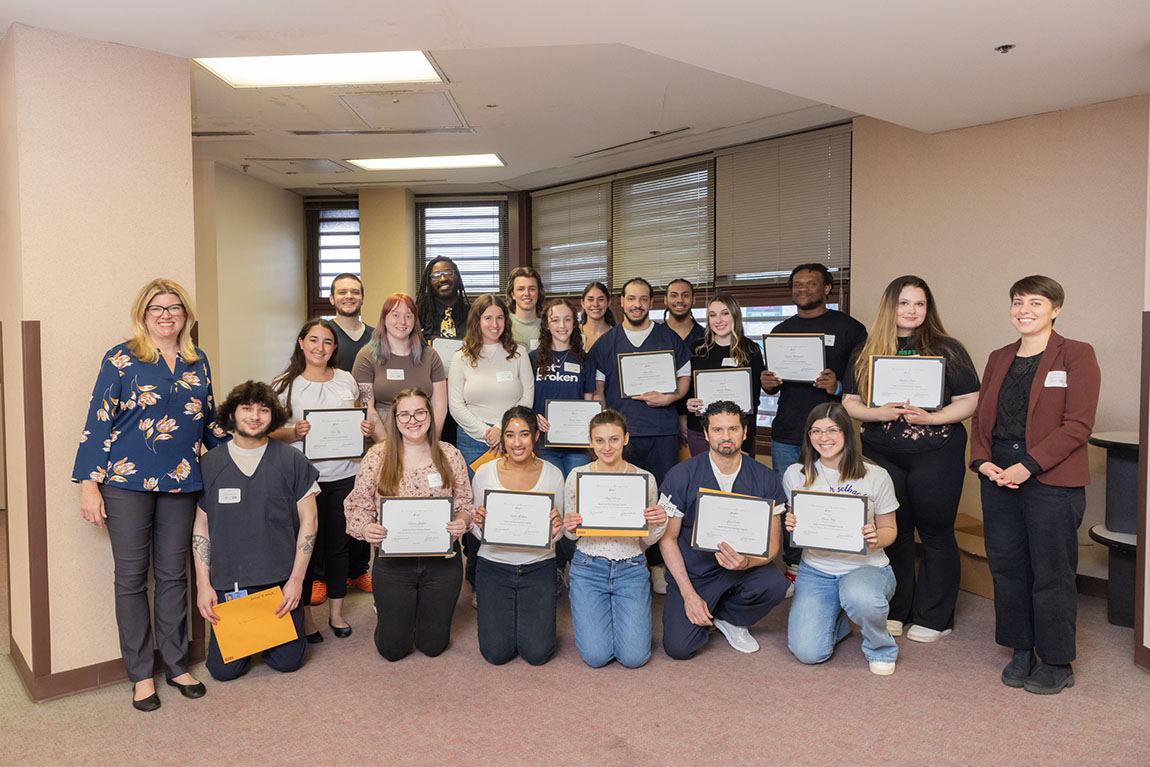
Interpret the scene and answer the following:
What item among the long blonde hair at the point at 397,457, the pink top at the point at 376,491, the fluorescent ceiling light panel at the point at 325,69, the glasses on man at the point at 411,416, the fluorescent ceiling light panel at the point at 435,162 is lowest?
the pink top at the point at 376,491

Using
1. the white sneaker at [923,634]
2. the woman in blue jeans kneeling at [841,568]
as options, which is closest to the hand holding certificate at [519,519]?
the woman in blue jeans kneeling at [841,568]

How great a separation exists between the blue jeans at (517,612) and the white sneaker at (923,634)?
1592 millimetres

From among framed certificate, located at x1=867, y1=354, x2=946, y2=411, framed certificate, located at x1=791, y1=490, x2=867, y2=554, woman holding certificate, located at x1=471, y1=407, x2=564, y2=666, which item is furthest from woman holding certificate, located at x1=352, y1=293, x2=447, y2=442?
framed certificate, located at x1=867, y1=354, x2=946, y2=411

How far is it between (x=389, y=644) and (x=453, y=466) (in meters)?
0.78

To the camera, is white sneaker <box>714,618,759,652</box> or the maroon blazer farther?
white sneaker <box>714,618,759,652</box>

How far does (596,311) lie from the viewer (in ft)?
15.2

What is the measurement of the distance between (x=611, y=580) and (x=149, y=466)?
72.1 inches

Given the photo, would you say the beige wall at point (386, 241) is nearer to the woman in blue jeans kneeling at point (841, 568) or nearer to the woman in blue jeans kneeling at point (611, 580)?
the woman in blue jeans kneeling at point (611, 580)

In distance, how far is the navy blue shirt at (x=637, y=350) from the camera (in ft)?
13.6

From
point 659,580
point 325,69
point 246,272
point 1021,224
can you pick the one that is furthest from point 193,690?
point 246,272

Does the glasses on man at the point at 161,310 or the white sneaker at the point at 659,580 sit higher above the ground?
the glasses on man at the point at 161,310

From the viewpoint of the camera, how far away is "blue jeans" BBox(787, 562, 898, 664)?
10.7 feet

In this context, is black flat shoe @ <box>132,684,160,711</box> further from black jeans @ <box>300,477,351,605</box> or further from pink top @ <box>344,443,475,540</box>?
pink top @ <box>344,443,475,540</box>

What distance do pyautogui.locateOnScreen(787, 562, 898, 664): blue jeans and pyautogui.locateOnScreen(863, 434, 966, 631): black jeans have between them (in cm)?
31
